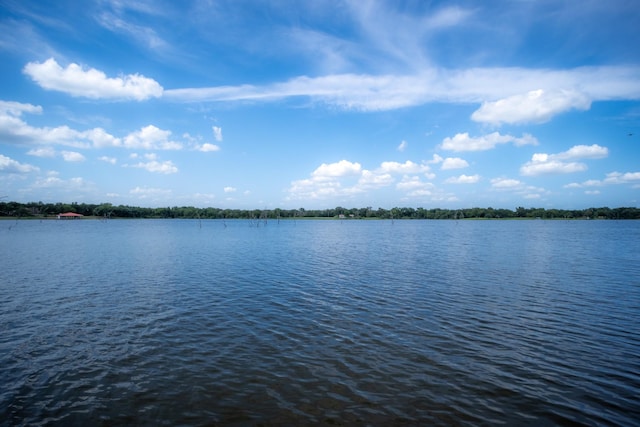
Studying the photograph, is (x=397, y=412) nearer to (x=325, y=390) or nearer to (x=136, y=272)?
(x=325, y=390)

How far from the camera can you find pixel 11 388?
34.9 feet

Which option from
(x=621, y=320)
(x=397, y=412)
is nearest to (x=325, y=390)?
(x=397, y=412)

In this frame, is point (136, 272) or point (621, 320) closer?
point (621, 320)

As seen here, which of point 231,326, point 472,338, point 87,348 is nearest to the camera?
point 87,348

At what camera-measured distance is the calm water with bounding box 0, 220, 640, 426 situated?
383 inches

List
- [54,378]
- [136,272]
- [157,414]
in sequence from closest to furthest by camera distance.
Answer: [157,414] < [54,378] < [136,272]

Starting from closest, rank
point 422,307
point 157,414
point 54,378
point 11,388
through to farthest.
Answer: point 157,414 → point 11,388 → point 54,378 → point 422,307

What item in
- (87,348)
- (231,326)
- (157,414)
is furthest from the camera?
(231,326)

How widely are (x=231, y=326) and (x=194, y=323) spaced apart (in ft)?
7.01

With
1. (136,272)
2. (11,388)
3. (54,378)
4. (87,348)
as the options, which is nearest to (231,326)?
(87,348)

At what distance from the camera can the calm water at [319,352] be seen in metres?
9.72

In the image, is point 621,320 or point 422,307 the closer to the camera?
point 621,320

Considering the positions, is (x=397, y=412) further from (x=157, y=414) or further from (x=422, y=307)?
(x=422, y=307)

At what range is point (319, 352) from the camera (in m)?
13.7
